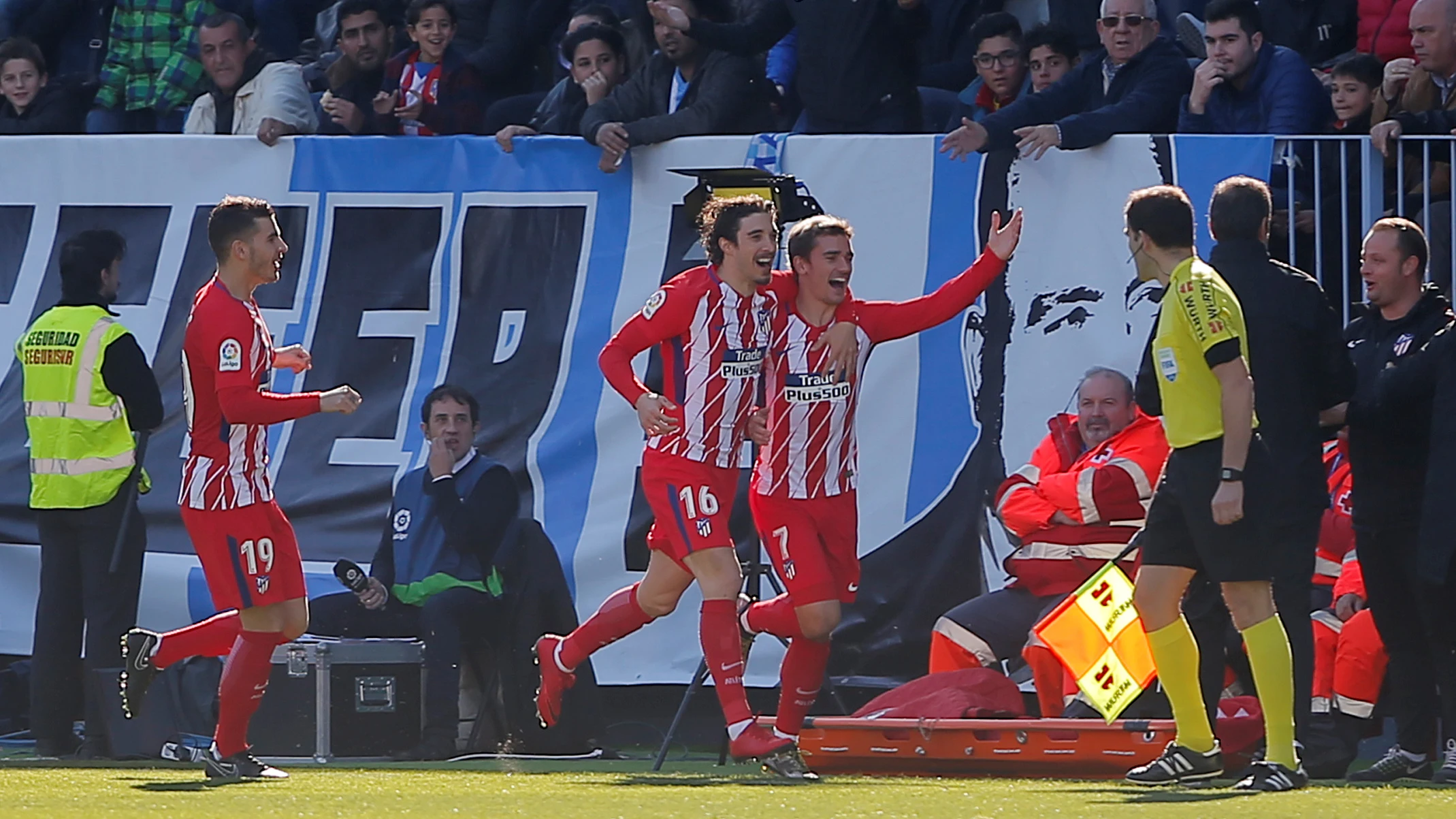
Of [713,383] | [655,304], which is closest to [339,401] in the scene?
[655,304]

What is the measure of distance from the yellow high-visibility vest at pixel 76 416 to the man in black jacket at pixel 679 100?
2.14m

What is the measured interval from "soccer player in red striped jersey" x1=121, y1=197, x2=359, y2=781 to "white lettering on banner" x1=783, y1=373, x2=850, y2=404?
4.82 ft

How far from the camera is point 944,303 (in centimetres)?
765

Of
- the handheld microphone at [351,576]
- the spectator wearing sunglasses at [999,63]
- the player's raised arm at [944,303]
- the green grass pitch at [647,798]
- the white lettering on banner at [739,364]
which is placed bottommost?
the green grass pitch at [647,798]

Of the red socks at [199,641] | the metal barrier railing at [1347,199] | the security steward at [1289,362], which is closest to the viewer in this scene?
the security steward at [1289,362]

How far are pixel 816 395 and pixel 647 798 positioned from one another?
1795 millimetres

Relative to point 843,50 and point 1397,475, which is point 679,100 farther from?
point 1397,475

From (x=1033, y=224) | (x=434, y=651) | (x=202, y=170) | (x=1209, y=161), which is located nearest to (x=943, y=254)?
(x=1033, y=224)

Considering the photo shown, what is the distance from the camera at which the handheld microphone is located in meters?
9.10

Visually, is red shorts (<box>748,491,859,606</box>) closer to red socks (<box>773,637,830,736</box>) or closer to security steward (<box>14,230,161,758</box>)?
red socks (<box>773,637,830,736</box>)

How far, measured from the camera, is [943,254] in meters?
8.95

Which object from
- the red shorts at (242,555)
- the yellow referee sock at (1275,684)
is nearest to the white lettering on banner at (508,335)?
the red shorts at (242,555)

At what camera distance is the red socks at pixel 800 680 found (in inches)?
304

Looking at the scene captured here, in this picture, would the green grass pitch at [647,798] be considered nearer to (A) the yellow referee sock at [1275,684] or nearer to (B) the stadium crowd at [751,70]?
(A) the yellow referee sock at [1275,684]
